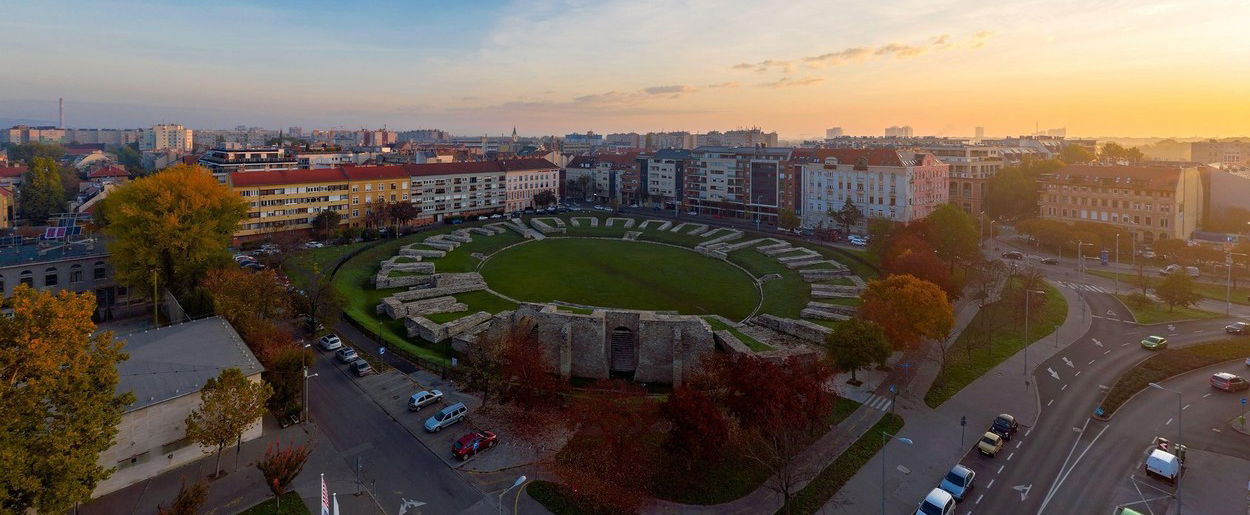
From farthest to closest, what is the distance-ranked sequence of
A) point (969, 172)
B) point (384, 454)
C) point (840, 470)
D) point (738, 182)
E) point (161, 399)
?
point (738, 182) → point (969, 172) → point (384, 454) → point (840, 470) → point (161, 399)

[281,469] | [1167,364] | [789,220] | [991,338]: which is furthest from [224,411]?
[789,220]

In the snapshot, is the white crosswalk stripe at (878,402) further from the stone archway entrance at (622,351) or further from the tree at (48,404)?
the tree at (48,404)

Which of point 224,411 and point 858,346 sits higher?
point 858,346

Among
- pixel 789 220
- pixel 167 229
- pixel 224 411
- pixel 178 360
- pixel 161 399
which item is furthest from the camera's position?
pixel 789 220

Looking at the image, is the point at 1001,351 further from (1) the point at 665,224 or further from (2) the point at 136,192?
(2) the point at 136,192

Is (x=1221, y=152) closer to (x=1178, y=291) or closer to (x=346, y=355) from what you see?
(x=1178, y=291)

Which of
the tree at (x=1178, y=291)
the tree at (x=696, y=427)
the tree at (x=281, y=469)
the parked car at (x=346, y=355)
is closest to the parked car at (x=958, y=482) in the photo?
the tree at (x=696, y=427)
